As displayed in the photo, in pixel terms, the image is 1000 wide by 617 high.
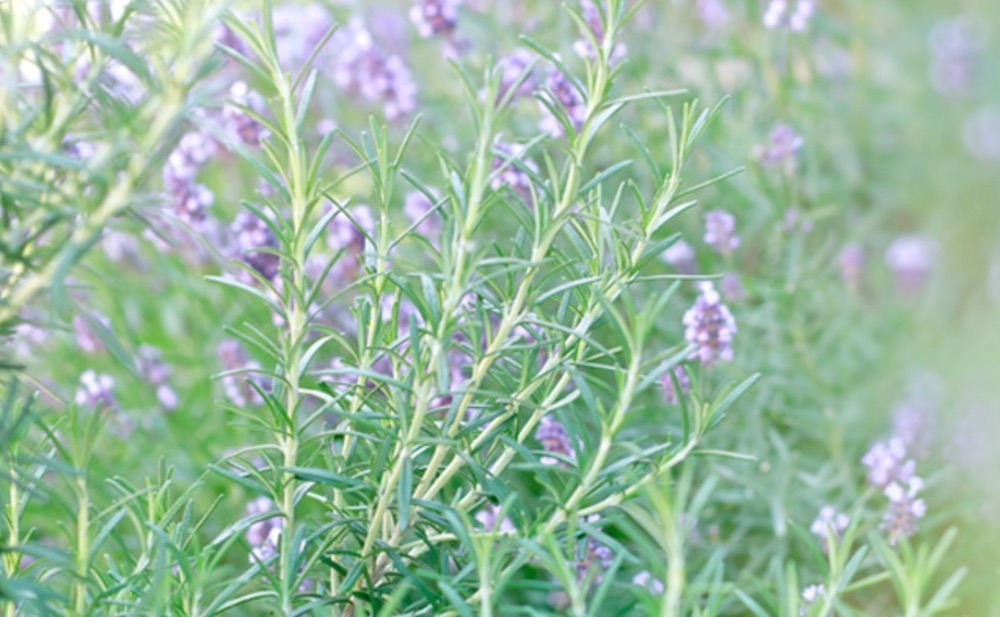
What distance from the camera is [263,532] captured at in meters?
0.95

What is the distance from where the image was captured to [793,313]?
Result: 1.19m

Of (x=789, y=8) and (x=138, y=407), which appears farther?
(x=789, y=8)

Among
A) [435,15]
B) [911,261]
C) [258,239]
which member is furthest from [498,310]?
[911,261]

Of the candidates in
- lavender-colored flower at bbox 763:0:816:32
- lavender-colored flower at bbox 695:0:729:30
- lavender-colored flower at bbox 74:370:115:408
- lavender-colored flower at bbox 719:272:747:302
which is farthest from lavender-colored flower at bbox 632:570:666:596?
lavender-colored flower at bbox 695:0:729:30

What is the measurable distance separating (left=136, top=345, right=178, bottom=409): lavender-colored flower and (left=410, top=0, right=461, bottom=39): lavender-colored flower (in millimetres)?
489

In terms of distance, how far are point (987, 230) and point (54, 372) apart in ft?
4.57

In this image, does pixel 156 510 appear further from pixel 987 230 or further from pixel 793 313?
pixel 987 230

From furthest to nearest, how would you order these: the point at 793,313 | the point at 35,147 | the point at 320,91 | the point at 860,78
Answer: the point at 860,78 < the point at 320,91 < the point at 793,313 < the point at 35,147

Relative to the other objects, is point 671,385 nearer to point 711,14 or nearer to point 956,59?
point 711,14

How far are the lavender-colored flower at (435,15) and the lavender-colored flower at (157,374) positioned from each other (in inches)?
19.3

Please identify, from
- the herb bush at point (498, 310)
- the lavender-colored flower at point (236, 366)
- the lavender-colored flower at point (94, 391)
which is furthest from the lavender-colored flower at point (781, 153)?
the lavender-colored flower at point (94, 391)

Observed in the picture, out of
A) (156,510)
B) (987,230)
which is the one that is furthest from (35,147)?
(987,230)

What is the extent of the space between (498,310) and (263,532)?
1.26ft

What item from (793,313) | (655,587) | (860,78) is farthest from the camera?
(860,78)
